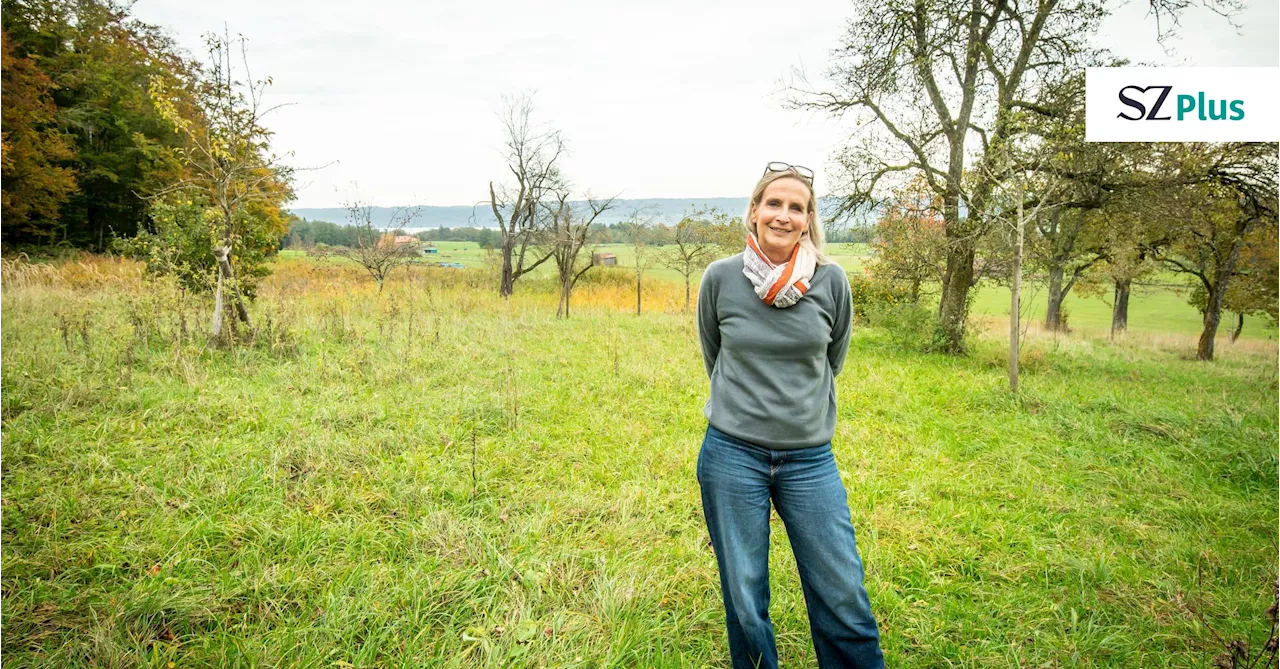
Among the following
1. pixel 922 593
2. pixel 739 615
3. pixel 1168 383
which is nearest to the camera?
pixel 739 615

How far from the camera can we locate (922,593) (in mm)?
2865

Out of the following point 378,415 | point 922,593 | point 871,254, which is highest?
point 871,254

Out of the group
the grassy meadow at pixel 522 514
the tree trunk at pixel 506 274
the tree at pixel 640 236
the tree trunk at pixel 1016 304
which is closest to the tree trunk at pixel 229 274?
the grassy meadow at pixel 522 514

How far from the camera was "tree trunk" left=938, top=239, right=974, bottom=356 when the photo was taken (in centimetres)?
994

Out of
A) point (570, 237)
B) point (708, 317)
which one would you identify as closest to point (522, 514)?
point (708, 317)

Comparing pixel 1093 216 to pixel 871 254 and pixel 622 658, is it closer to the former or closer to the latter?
pixel 871 254

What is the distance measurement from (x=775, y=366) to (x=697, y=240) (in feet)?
52.3

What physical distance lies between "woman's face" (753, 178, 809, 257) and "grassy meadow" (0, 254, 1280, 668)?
1.71 metres

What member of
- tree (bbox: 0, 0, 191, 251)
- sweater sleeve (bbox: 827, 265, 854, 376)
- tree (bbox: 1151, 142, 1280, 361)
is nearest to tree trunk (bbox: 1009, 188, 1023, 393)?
tree (bbox: 1151, 142, 1280, 361)

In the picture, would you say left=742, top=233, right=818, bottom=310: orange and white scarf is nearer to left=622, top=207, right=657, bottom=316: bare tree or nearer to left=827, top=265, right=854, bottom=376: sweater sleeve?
left=827, top=265, right=854, bottom=376: sweater sleeve

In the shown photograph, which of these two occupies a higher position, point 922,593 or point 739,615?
point 739,615

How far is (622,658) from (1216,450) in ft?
→ 18.5

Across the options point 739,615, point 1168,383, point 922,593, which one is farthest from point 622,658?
point 1168,383

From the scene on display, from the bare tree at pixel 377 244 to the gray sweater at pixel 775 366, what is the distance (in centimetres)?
1727
